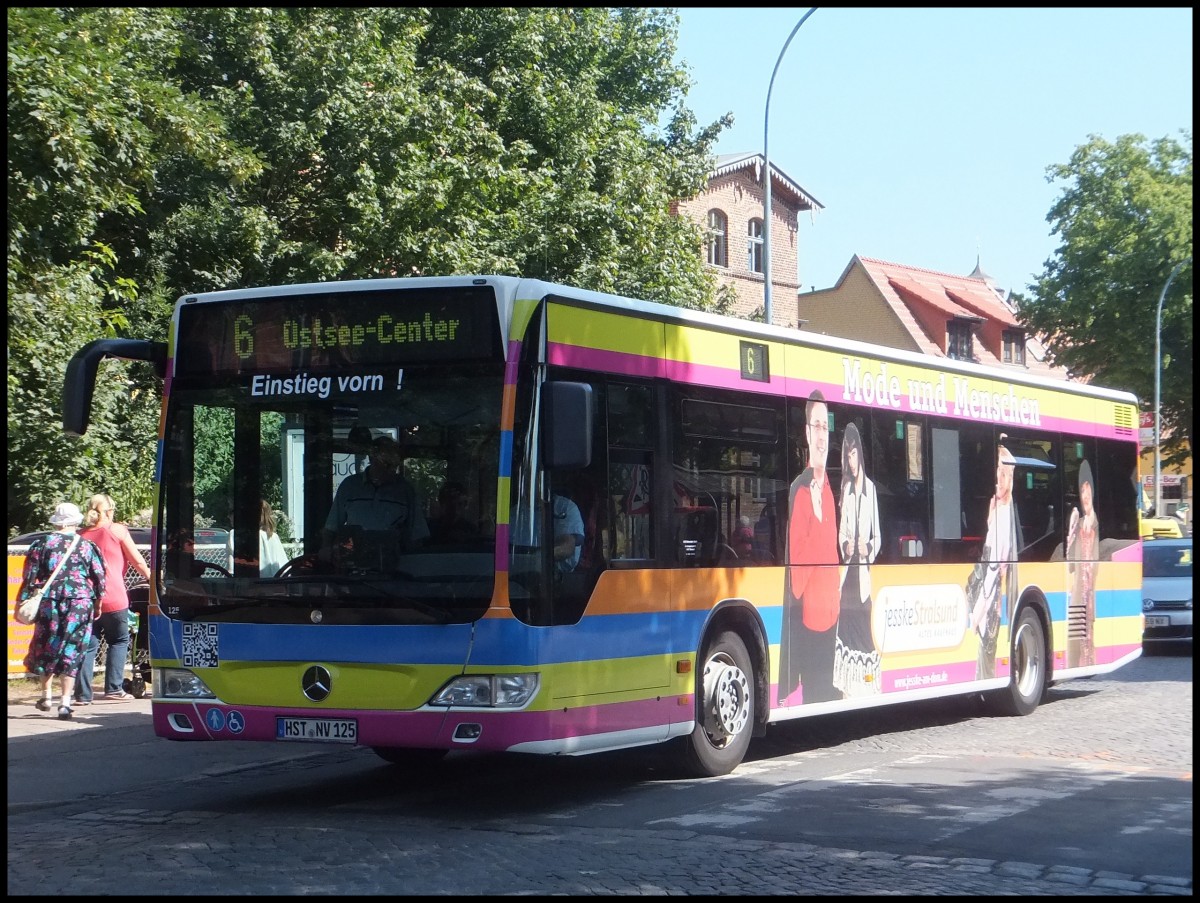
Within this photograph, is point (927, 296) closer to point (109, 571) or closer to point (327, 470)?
point (109, 571)

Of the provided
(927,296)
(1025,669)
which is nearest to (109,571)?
(1025,669)

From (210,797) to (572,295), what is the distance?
3.83m

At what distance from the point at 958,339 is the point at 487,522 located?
6128 cm

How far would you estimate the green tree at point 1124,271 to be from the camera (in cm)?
2175

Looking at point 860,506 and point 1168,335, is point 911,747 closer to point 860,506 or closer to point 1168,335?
point 860,506

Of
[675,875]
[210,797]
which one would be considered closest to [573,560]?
[675,875]

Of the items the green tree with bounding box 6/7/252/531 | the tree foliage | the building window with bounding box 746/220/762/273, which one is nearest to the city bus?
the green tree with bounding box 6/7/252/531

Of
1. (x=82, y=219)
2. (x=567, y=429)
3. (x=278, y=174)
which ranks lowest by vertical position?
(x=567, y=429)

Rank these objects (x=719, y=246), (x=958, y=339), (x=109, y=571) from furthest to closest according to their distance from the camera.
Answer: (x=958, y=339) → (x=719, y=246) → (x=109, y=571)

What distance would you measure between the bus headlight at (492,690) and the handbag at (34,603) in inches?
226

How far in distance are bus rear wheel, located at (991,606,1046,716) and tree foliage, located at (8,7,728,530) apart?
9.35 meters

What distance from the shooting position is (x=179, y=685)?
9211 mm

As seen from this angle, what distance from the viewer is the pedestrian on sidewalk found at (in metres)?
13.0

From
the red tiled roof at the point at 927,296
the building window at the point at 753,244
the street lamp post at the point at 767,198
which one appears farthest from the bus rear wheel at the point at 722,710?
the red tiled roof at the point at 927,296
